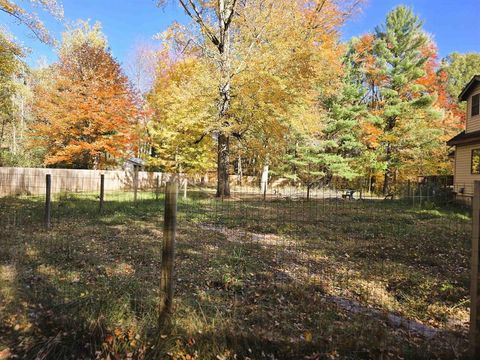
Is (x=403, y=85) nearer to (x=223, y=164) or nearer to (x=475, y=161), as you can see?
(x=475, y=161)

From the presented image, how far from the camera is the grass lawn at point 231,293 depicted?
2.82 metres

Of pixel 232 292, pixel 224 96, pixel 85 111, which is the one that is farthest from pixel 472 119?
pixel 85 111

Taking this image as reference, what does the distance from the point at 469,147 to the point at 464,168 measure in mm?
1142

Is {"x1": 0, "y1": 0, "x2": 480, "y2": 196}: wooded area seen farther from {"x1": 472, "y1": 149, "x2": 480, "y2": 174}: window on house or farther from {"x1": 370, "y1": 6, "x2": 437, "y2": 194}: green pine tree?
{"x1": 472, "y1": 149, "x2": 480, "y2": 174}: window on house

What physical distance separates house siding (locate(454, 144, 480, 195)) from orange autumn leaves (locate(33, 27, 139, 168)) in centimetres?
2060

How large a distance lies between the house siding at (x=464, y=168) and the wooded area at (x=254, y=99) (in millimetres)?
8403

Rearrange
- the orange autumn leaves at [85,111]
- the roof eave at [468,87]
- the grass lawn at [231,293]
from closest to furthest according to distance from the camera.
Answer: the grass lawn at [231,293] → the roof eave at [468,87] → the orange autumn leaves at [85,111]

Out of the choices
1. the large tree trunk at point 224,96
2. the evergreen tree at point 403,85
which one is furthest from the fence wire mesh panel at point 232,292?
the evergreen tree at point 403,85

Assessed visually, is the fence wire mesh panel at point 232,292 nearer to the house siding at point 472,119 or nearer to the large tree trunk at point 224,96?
the large tree trunk at point 224,96

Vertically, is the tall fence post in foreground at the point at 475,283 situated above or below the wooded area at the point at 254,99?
below

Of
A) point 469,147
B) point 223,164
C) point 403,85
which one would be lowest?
point 223,164

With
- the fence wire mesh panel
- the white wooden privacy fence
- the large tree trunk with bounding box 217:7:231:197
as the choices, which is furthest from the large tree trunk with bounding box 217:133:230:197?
the fence wire mesh panel

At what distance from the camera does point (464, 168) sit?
17.3m

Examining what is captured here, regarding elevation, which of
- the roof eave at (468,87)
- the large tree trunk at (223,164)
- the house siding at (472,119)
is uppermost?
the roof eave at (468,87)
